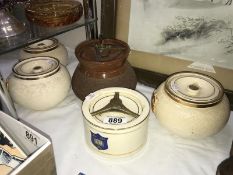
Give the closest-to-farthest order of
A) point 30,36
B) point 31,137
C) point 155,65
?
1. point 31,137
2. point 30,36
3. point 155,65

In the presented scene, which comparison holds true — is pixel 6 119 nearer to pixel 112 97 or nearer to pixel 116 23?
pixel 112 97

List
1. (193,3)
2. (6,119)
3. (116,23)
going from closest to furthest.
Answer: (6,119) → (193,3) → (116,23)

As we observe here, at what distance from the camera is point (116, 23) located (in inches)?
30.1

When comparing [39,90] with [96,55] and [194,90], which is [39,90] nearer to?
[96,55]

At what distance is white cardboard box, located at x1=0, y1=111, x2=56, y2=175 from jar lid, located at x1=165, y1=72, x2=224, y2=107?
0.27 m

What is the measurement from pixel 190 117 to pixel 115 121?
0.15m

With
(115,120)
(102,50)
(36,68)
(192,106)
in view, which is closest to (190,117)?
(192,106)

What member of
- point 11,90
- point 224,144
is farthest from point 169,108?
point 11,90

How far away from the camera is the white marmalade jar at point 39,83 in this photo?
0.64 m

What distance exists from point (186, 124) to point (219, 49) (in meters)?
0.22

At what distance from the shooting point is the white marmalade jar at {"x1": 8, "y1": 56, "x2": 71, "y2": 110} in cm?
64

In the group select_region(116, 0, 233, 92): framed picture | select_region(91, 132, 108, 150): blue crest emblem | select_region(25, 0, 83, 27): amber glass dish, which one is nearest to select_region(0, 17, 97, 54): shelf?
select_region(25, 0, 83, 27): amber glass dish

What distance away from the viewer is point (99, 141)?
21.5 inches

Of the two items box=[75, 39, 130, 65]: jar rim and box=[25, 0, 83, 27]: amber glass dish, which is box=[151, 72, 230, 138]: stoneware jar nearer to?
box=[75, 39, 130, 65]: jar rim
